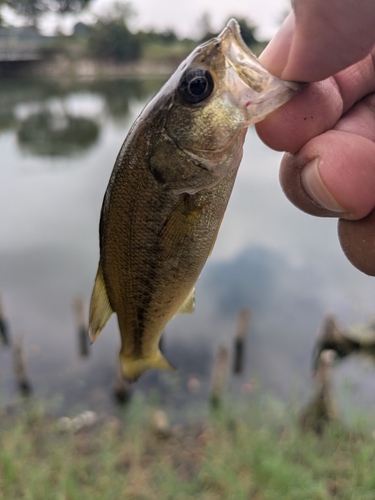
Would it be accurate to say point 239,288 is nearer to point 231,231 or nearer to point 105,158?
point 231,231

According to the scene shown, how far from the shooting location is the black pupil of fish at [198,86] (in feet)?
4.90

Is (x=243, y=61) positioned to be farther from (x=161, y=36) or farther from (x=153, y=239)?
(x=161, y=36)

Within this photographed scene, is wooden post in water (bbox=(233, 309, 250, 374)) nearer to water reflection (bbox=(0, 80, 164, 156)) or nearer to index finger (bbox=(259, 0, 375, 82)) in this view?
index finger (bbox=(259, 0, 375, 82))

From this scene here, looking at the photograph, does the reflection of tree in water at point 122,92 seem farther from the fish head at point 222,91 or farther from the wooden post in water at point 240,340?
the fish head at point 222,91

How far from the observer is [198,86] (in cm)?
151

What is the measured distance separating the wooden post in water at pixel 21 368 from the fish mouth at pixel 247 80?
7758 millimetres

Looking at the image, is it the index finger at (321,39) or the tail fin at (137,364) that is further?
the tail fin at (137,364)

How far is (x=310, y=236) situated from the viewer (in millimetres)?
13820

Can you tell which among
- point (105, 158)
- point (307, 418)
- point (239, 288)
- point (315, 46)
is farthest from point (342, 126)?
point (105, 158)

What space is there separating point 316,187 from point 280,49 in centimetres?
63

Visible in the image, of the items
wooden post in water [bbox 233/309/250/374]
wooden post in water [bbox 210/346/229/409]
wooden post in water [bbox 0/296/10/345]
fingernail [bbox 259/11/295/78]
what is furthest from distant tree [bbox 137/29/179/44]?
fingernail [bbox 259/11/295/78]

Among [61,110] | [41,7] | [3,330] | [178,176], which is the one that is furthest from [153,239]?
[41,7]

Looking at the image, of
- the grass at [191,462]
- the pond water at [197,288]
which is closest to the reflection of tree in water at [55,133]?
the pond water at [197,288]

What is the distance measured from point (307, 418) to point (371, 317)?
474cm
